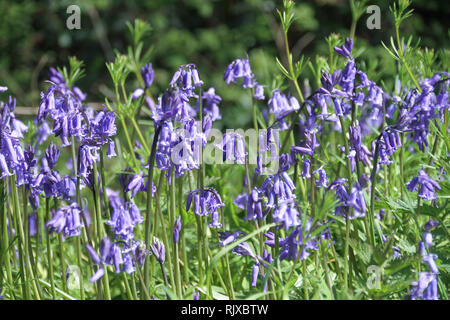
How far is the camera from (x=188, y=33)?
21.8 feet

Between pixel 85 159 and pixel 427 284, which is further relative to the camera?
pixel 85 159

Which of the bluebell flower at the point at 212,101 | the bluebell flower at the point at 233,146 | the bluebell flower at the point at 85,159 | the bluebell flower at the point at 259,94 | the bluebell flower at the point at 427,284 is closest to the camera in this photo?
the bluebell flower at the point at 427,284

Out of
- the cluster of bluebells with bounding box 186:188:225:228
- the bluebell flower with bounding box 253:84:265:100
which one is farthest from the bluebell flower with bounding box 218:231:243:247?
the bluebell flower with bounding box 253:84:265:100

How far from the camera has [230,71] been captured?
7.56 ft

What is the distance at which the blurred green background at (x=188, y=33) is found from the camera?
648 cm

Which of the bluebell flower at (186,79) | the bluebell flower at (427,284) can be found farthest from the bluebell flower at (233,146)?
the bluebell flower at (427,284)

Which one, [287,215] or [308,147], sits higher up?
[308,147]

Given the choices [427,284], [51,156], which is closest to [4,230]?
[51,156]

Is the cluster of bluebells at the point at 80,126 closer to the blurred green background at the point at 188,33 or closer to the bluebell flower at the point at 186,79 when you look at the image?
the bluebell flower at the point at 186,79

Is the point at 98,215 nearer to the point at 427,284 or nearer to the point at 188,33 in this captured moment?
the point at 427,284

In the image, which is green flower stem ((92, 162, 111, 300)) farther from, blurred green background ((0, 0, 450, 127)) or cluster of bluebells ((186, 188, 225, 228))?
blurred green background ((0, 0, 450, 127))

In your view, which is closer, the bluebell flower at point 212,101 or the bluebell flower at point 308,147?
the bluebell flower at point 308,147

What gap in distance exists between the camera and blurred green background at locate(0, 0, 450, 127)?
648cm
